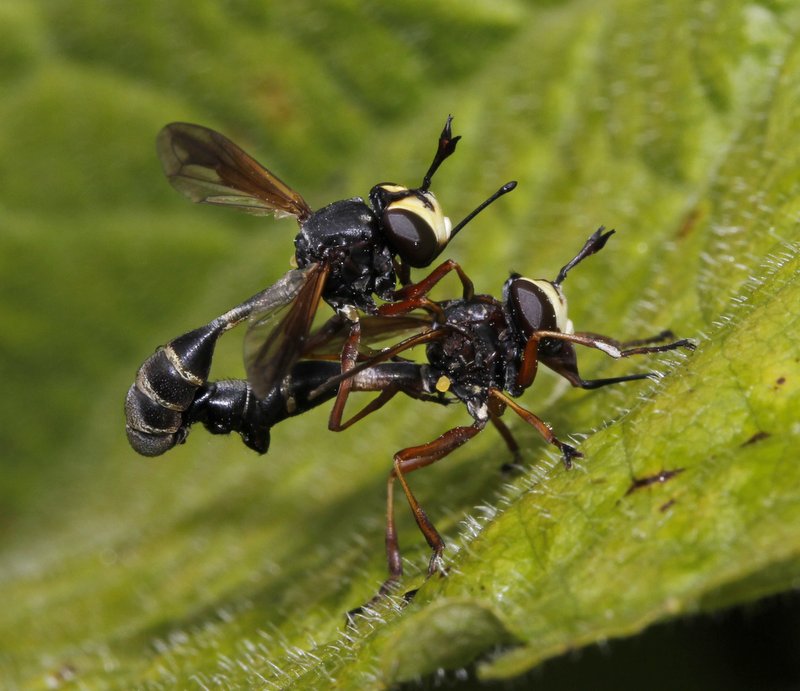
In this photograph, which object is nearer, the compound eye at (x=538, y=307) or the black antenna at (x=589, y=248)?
the compound eye at (x=538, y=307)

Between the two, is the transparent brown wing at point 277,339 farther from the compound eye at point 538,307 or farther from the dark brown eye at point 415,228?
the compound eye at point 538,307

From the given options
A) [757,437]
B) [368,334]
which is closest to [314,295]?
[368,334]

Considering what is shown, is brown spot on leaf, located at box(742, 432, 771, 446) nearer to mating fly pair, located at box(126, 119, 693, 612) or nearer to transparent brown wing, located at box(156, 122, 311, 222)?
mating fly pair, located at box(126, 119, 693, 612)

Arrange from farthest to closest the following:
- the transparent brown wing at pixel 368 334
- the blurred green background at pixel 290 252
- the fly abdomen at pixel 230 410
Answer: the fly abdomen at pixel 230 410 → the transparent brown wing at pixel 368 334 → the blurred green background at pixel 290 252

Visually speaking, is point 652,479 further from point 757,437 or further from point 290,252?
point 290,252

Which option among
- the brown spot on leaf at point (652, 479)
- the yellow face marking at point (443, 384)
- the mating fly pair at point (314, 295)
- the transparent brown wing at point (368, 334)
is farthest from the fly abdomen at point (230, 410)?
the brown spot on leaf at point (652, 479)

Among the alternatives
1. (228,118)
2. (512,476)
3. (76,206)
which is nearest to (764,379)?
(512,476)

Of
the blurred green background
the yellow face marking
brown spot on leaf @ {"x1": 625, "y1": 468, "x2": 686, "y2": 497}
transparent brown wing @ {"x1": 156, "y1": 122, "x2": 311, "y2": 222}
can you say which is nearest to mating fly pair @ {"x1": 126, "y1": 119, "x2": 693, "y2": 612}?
the yellow face marking
